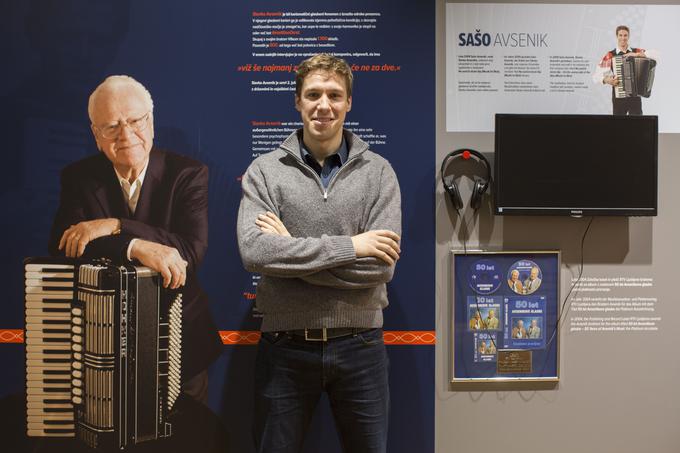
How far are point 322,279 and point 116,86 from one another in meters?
1.57

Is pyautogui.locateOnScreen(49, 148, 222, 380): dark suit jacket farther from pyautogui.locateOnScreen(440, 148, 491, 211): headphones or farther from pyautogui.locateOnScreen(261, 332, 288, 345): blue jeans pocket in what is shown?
pyautogui.locateOnScreen(440, 148, 491, 211): headphones

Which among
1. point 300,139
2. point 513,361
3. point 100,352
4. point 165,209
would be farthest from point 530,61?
point 100,352

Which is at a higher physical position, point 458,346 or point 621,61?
point 621,61

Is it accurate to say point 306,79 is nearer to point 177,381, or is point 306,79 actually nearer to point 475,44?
point 475,44

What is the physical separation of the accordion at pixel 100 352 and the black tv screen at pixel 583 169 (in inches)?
71.7

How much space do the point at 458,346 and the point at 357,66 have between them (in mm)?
1527

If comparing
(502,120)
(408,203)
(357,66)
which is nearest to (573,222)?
(502,120)

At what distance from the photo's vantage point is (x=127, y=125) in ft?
9.29

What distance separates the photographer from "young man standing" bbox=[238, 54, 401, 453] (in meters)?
2.16

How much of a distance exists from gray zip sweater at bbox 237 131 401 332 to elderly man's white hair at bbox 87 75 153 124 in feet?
2.94

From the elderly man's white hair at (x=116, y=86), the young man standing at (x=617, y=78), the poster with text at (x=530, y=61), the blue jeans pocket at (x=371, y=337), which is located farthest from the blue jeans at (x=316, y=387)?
the young man standing at (x=617, y=78)

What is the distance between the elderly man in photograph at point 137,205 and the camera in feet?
9.27

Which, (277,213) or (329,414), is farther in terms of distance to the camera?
(329,414)

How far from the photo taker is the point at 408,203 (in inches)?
112
